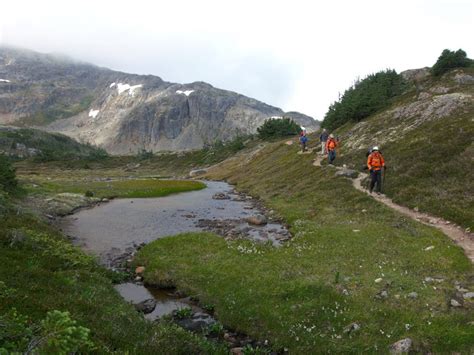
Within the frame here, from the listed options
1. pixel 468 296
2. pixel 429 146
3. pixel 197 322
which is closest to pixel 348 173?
pixel 429 146

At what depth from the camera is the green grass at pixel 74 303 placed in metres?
10.0

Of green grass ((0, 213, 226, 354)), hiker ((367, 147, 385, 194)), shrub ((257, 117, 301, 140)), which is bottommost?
green grass ((0, 213, 226, 354))

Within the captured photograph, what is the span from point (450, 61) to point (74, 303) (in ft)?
247

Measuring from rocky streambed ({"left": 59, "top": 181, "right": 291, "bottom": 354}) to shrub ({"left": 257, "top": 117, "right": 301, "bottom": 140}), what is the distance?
74032mm

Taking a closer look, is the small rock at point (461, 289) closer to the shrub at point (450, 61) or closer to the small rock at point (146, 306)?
the small rock at point (146, 306)

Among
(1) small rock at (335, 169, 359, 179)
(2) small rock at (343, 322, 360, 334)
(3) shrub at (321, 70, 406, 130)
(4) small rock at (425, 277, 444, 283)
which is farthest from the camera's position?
(3) shrub at (321, 70, 406, 130)

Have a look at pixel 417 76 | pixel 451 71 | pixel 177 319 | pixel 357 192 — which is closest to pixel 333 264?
pixel 177 319

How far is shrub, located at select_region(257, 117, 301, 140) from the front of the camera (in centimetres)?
12200

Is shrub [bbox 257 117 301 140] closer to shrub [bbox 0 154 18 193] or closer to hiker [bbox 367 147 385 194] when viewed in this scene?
shrub [bbox 0 154 18 193]

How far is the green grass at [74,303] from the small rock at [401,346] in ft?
19.8

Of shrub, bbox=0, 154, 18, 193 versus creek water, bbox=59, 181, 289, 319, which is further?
shrub, bbox=0, 154, 18, 193

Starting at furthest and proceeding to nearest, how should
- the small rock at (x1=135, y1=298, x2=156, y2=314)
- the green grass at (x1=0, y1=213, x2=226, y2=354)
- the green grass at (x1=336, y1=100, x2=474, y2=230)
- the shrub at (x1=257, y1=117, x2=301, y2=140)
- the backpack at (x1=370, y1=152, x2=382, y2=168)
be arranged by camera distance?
the shrub at (x1=257, y1=117, x2=301, y2=140), the backpack at (x1=370, y1=152, x2=382, y2=168), the green grass at (x1=336, y1=100, x2=474, y2=230), the small rock at (x1=135, y1=298, x2=156, y2=314), the green grass at (x1=0, y1=213, x2=226, y2=354)

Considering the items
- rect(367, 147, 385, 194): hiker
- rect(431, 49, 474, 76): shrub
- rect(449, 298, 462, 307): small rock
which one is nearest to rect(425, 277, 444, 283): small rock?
rect(449, 298, 462, 307): small rock

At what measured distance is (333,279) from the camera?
17266 millimetres
